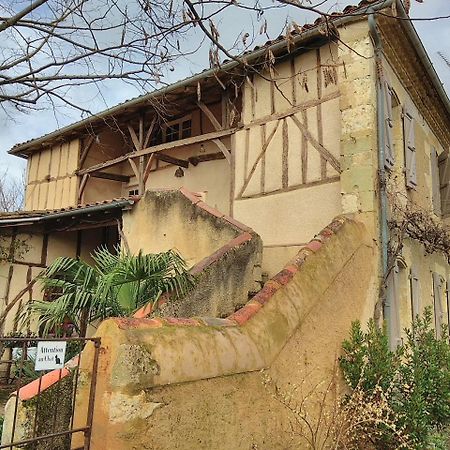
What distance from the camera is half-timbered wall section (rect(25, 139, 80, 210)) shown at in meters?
12.6

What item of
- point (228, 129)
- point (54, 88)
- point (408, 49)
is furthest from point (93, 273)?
point (408, 49)

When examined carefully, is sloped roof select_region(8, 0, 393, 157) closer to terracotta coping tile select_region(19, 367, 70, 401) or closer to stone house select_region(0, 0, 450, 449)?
stone house select_region(0, 0, 450, 449)

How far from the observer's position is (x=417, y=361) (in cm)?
521

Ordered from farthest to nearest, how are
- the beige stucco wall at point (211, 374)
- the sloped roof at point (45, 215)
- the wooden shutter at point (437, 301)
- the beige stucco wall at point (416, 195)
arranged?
the sloped roof at point (45, 215)
the wooden shutter at point (437, 301)
the beige stucco wall at point (416, 195)
the beige stucco wall at point (211, 374)

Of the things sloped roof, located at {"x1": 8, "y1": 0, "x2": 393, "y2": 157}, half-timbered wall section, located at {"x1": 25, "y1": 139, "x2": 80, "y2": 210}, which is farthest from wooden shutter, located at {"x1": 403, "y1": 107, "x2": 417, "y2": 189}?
half-timbered wall section, located at {"x1": 25, "y1": 139, "x2": 80, "y2": 210}

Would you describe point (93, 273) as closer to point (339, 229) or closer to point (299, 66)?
point (339, 229)

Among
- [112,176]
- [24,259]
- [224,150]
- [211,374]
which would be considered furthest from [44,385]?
[112,176]

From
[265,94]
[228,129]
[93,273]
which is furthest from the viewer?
[228,129]

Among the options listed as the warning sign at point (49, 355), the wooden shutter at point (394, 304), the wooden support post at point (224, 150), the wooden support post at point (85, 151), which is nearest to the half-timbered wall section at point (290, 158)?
the wooden support post at point (224, 150)

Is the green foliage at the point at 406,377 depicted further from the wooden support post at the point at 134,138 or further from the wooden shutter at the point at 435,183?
the wooden support post at the point at 134,138

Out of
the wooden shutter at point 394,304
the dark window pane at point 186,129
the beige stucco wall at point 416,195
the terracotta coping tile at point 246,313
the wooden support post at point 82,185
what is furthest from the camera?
the wooden support post at point 82,185

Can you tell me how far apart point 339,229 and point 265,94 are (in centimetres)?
352

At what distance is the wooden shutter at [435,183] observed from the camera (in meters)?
9.77

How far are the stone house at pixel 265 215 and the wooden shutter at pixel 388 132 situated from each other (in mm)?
58
